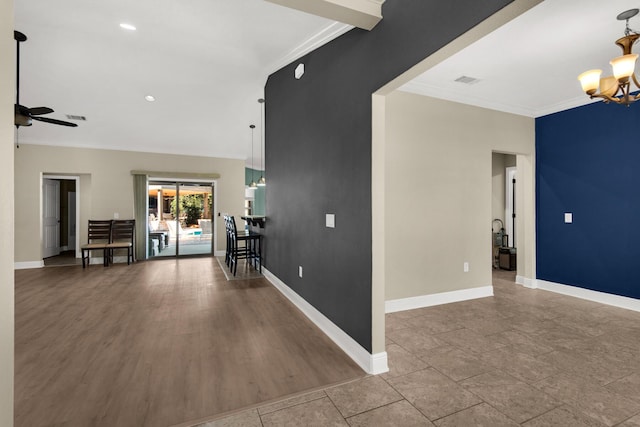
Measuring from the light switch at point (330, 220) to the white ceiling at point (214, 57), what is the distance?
178 cm

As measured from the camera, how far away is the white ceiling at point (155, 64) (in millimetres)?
3059

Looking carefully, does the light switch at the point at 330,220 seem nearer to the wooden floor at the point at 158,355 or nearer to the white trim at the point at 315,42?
the wooden floor at the point at 158,355

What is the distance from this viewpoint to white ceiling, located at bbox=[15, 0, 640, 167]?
9.16 ft

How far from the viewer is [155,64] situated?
4254 mm

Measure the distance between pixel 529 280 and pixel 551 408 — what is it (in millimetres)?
3411

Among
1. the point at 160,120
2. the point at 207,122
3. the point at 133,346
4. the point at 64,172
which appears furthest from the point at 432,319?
the point at 64,172

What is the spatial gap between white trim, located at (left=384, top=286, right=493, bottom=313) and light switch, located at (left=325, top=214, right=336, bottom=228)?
1.36m

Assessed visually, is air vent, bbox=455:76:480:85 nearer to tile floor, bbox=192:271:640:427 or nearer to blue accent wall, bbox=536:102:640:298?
blue accent wall, bbox=536:102:640:298

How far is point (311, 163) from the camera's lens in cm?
338

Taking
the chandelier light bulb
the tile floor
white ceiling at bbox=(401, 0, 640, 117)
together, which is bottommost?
the tile floor

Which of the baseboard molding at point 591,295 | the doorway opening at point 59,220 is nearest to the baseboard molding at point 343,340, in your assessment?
the baseboard molding at point 591,295

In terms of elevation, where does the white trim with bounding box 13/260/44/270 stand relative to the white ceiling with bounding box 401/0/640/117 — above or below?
below

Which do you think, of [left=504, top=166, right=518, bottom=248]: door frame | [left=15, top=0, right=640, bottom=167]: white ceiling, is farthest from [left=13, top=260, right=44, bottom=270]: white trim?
[left=504, top=166, right=518, bottom=248]: door frame

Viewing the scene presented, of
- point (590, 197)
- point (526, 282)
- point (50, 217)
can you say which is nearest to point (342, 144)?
point (590, 197)
